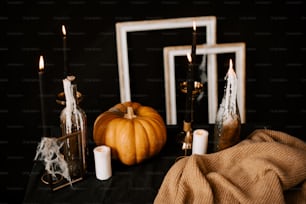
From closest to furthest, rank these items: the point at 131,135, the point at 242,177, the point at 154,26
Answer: the point at 242,177 → the point at 131,135 → the point at 154,26

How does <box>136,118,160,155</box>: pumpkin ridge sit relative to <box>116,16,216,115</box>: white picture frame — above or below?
below

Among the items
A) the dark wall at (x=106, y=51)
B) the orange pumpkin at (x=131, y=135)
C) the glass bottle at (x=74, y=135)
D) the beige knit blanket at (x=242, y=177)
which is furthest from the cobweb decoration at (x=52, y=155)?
the dark wall at (x=106, y=51)

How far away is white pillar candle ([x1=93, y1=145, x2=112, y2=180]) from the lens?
116cm

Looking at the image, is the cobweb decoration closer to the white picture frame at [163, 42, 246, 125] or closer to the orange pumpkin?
the orange pumpkin

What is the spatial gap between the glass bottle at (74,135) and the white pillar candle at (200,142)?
33 centimetres

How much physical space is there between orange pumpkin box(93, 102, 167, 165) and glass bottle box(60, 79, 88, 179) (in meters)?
0.08

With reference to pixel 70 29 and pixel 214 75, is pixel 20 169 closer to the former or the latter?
pixel 70 29

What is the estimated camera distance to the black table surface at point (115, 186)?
1115mm

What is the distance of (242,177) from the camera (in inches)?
43.0

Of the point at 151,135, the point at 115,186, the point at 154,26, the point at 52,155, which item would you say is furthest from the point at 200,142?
the point at 154,26

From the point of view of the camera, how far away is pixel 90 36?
1.66m

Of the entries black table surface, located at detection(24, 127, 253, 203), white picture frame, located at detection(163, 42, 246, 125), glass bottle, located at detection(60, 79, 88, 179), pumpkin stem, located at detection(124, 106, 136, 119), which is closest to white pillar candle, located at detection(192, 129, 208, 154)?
black table surface, located at detection(24, 127, 253, 203)

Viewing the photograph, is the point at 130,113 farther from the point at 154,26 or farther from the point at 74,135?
the point at 154,26

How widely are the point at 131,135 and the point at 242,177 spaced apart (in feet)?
1.11
